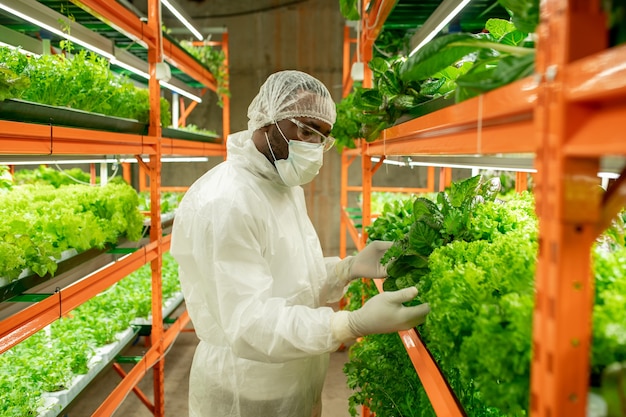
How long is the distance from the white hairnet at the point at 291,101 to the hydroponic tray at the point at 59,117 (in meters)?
1.02

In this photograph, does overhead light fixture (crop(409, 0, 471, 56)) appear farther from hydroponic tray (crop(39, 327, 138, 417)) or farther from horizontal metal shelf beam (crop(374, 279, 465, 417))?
hydroponic tray (crop(39, 327, 138, 417))

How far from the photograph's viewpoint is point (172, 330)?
4797 millimetres

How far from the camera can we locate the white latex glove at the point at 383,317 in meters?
1.72

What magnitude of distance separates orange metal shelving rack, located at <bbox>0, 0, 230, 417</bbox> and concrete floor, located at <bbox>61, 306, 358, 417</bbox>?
456 mm

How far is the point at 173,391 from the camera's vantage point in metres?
4.99

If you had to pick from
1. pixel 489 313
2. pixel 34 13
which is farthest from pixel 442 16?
pixel 34 13

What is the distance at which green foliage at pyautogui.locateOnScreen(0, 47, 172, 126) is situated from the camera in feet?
8.60

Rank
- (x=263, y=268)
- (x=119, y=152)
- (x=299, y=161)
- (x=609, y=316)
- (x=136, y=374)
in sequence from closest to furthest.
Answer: (x=609, y=316) → (x=263, y=268) → (x=299, y=161) → (x=119, y=152) → (x=136, y=374)

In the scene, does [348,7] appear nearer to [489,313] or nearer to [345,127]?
[489,313]

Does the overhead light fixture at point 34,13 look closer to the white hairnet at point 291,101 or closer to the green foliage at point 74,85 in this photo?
the green foliage at point 74,85

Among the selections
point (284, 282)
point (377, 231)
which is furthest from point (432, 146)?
point (377, 231)

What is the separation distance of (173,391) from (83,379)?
204 centimetres

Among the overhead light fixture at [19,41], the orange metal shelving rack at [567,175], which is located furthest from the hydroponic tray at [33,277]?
the orange metal shelving rack at [567,175]

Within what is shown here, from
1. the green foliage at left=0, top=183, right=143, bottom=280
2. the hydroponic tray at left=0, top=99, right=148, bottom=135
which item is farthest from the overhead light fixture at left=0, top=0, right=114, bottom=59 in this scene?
the green foliage at left=0, top=183, right=143, bottom=280
